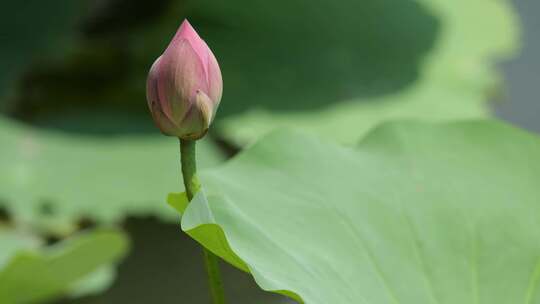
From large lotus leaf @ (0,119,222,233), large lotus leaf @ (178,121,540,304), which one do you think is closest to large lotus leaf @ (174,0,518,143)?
large lotus leaf @ (0,119,222,233)

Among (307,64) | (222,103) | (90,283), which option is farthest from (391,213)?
(307,64)

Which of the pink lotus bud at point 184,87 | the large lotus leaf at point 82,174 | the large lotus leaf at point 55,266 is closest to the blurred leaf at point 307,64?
the large lotus leaf at point 82,174

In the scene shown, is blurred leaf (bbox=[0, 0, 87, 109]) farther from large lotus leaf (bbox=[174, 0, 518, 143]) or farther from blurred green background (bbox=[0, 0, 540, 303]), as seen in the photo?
large lotus leaf (bbox=[174, 0, 518, 143])

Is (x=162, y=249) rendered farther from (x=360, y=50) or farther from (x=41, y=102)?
(x=360, y=50)

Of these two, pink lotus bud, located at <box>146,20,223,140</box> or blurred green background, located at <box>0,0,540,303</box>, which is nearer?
pink lotus bud, located at <box>146,20,223,140</box>

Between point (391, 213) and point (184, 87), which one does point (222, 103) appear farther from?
point (184, 87)

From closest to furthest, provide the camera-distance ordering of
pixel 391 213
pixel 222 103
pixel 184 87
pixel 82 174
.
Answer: pixel 184 87 → pixel 391 213 → pixel 82 174 → pixel 222 103

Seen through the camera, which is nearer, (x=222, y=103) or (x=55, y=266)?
(x=55, y=266)
